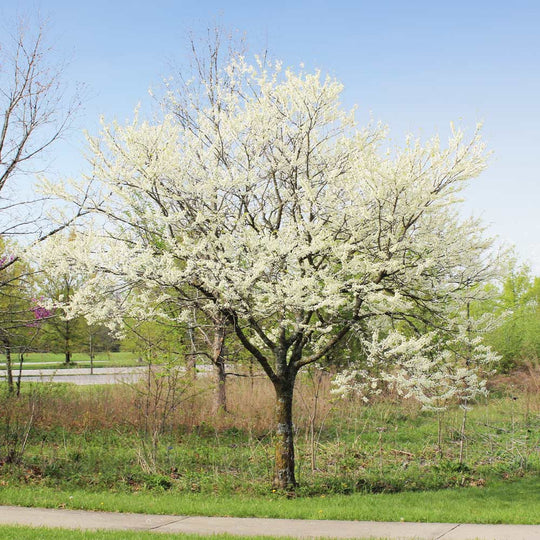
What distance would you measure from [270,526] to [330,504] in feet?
4.33

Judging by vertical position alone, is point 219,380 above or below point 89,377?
above

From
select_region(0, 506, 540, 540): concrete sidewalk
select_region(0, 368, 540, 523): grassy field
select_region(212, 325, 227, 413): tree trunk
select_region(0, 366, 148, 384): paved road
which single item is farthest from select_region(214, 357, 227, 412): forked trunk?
select_region(0, 506, 540, 540): concrete sidewalk

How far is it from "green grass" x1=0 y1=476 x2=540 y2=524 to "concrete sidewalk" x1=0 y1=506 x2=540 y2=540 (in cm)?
21

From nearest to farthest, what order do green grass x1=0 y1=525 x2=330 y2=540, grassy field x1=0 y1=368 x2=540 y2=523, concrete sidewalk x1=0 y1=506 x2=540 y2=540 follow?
green grass x1=0 y1=525 x2=330 y2=540, concrete sidewalk x1=0 y1=506 x2=540 y2=540, grassy field x1=0 y1=368 x2=540 y2=523

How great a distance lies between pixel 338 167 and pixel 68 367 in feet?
98.8

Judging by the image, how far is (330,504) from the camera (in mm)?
7812

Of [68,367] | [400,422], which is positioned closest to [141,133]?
[400,422]

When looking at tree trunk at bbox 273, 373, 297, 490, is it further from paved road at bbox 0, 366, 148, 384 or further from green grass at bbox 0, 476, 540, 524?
paved road at bbox 0, 366, 148, 384

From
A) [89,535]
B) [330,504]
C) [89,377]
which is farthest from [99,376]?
[89,535]

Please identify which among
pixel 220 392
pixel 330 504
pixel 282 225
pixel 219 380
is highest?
pixel 282 225

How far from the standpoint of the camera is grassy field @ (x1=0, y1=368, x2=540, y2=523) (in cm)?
778

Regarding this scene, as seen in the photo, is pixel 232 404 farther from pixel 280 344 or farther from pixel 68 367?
pixel 68 367

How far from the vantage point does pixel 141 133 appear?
8133 mm

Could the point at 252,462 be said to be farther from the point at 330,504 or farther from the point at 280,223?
the point at 280,223
